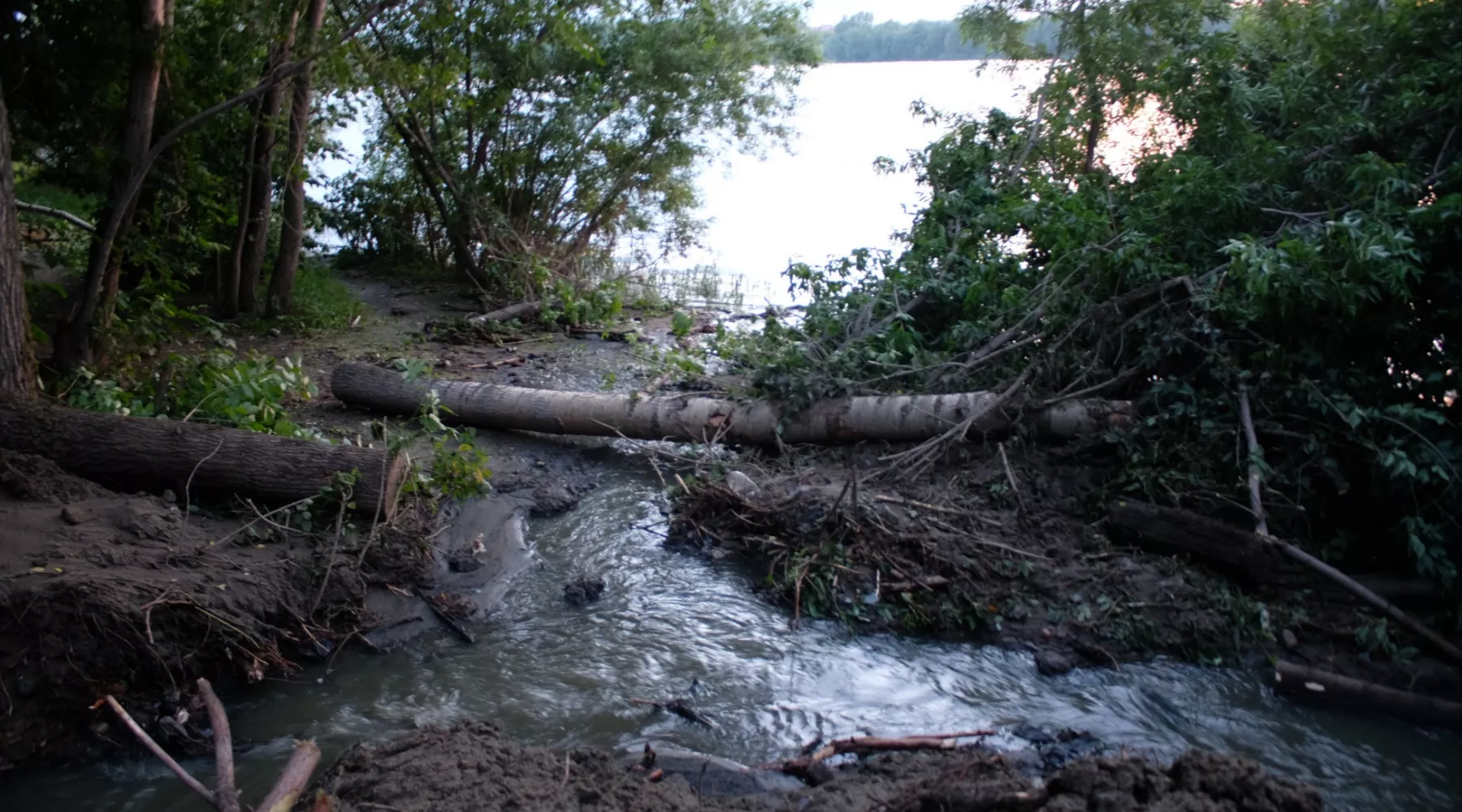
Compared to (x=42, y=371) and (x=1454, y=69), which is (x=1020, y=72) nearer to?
(x=1454, y=69)

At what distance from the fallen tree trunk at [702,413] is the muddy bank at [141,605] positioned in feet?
7.57

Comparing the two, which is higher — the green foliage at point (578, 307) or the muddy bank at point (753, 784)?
the green foliage at point (578, 307)

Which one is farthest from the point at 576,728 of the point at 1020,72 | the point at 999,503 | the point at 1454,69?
the point at 1020,72

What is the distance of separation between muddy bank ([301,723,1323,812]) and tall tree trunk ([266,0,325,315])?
694 centimetres

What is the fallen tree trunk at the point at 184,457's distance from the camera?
5855 millimetres

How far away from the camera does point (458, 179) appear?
490 inches

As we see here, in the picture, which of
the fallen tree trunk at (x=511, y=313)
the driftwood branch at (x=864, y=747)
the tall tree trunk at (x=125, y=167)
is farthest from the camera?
the fallen tree trunk at (x=511, y=313)

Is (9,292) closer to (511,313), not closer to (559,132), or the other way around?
(511,313)

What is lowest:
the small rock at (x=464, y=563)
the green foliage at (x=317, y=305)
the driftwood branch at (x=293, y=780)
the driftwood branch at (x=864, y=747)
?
the driftwood branch at (x=864, y=747)

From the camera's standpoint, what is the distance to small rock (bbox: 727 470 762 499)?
22.3 feet

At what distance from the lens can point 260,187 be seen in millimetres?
10234

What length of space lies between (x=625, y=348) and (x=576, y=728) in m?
6.77

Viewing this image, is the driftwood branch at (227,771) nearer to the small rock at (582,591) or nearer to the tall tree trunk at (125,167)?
the small rock at (582,591)

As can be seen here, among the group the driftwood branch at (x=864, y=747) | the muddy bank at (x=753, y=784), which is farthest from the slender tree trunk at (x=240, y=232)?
the driftwood branch at (x=864, y=747)
